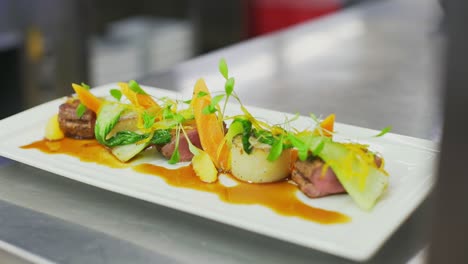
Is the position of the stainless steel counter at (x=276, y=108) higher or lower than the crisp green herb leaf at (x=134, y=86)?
lower

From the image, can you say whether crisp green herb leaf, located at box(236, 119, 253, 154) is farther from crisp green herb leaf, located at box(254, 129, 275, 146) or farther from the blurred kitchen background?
the blurred kitchen background

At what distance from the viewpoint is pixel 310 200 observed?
44.8 inches

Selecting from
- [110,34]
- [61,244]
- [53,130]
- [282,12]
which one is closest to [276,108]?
[53,130]

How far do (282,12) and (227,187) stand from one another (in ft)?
11.4

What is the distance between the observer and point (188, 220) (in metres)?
1.16

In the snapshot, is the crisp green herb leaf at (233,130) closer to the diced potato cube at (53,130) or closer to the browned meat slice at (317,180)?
the browned meat slice at (317,180)

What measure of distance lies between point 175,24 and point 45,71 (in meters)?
1.24

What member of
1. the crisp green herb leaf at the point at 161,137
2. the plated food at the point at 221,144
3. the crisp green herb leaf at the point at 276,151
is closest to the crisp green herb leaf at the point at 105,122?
the plated food at the point at 221,144

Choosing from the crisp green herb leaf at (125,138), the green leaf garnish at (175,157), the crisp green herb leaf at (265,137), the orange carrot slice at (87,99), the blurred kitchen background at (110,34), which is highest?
the crisp green herb leaf at (265,137)

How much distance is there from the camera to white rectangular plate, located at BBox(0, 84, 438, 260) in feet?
3.20

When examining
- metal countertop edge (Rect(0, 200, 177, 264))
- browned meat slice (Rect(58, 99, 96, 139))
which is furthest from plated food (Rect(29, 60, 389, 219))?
metal countertop edge (Rect(0, 200, 177, 264))

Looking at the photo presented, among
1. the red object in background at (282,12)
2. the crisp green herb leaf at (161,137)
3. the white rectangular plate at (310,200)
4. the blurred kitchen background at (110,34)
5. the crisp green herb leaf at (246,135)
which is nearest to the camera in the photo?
the white rectangular plate at (310,200)

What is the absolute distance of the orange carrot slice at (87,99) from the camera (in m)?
1.47

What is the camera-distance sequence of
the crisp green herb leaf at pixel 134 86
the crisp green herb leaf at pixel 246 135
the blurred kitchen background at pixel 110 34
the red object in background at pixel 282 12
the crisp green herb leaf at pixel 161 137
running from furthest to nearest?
1. the red object in background at pixel 282 12
2. the blurred kitchen background at pixel 110 34
3. the crisp green herb leaf at pixel 134 86
4. the crisp green herb leaf at pixel 161 137
5. the crisp green herb leaf at pixel 246 135
